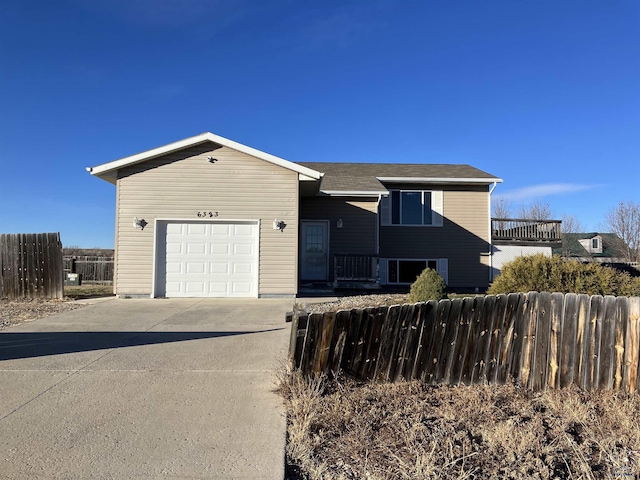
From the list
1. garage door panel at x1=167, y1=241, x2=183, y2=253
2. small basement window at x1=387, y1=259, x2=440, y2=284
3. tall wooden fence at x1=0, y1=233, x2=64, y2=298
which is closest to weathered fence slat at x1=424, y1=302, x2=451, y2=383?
garage door panel at x1=167, y1=241, x2=183, y2=253

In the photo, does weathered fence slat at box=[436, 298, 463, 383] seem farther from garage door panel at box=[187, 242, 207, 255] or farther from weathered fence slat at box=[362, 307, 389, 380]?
garage door panel at box=[187, 242, 207, 255]

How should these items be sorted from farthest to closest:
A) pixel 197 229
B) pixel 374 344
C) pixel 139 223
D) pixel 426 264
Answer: pixel 426 264
pixel 197 229
pixel 139 223
pixel 374 344

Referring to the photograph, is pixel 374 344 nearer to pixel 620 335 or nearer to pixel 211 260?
pixel 620 335

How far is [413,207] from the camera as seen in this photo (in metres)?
16.0

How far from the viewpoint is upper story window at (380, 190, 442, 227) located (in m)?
15.9

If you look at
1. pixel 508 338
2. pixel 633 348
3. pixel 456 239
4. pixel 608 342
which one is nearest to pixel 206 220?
pixel 508 338

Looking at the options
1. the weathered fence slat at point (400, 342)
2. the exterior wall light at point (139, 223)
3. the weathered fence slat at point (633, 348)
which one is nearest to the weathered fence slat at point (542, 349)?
the weathered fence slat at point (633, 348)

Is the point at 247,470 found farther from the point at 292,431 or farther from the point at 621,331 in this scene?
the point at 621,331

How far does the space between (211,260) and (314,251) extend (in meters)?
4.26

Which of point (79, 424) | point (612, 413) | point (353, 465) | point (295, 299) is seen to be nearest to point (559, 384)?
point (612, 413)

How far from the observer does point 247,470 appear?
2.80 metres

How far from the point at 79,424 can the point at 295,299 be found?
759 cm

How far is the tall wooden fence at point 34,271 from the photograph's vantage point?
11.0 m

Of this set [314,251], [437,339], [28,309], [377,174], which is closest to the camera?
[437,339]
